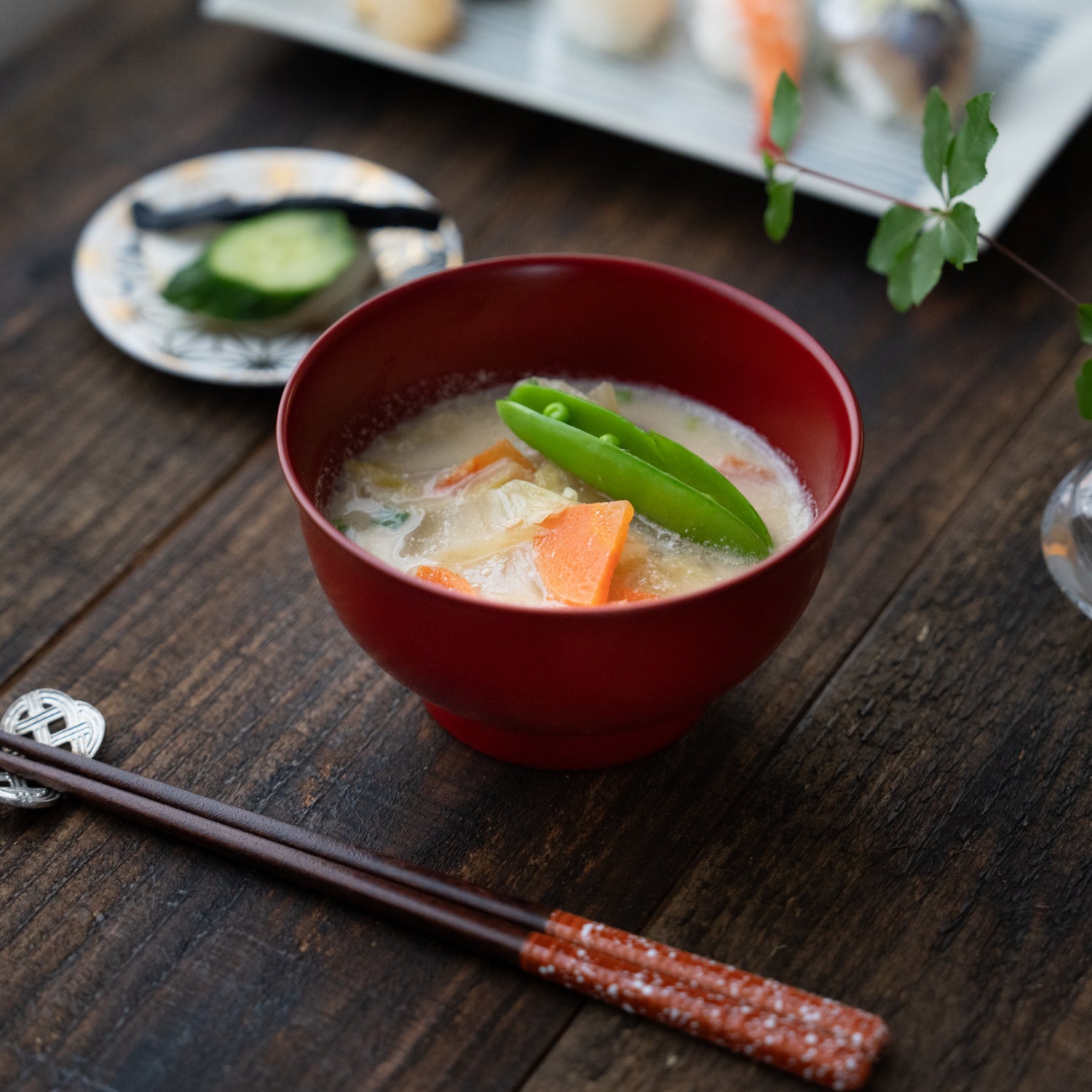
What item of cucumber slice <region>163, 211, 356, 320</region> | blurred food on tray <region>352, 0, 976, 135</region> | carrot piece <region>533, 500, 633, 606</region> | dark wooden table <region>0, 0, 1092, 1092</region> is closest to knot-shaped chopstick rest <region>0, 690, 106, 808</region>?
dark wooden table <region>0, 0, 1092, 1092</region>

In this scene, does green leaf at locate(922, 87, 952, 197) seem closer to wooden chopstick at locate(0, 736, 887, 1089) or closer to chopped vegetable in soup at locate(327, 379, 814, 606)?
chopped vegetable in soup at locate(327, 379, 814, 606)

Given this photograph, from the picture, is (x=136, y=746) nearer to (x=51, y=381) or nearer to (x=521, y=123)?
(x=51, y=381)

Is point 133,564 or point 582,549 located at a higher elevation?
point 582,549

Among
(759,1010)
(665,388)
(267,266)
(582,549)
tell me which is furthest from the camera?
(267,266)

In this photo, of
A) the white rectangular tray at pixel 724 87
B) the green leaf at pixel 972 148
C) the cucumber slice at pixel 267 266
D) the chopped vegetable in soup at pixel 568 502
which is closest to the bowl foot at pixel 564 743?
the chopped vegetable in soup at pixel 568 502

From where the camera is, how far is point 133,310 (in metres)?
1.48

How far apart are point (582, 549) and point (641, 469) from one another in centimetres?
9

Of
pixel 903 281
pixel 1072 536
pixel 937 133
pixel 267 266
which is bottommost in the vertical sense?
pixel 267 266

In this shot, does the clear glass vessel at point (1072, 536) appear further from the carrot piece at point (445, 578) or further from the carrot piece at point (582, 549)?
the carrot piece at point (445, 578)

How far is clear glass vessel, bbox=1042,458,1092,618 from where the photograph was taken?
3.72 ft

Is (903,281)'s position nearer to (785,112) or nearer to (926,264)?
(926,264)

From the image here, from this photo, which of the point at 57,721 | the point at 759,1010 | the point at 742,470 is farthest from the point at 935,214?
the point at 57,721

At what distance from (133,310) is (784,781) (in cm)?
94

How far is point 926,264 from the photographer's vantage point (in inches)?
42.4
